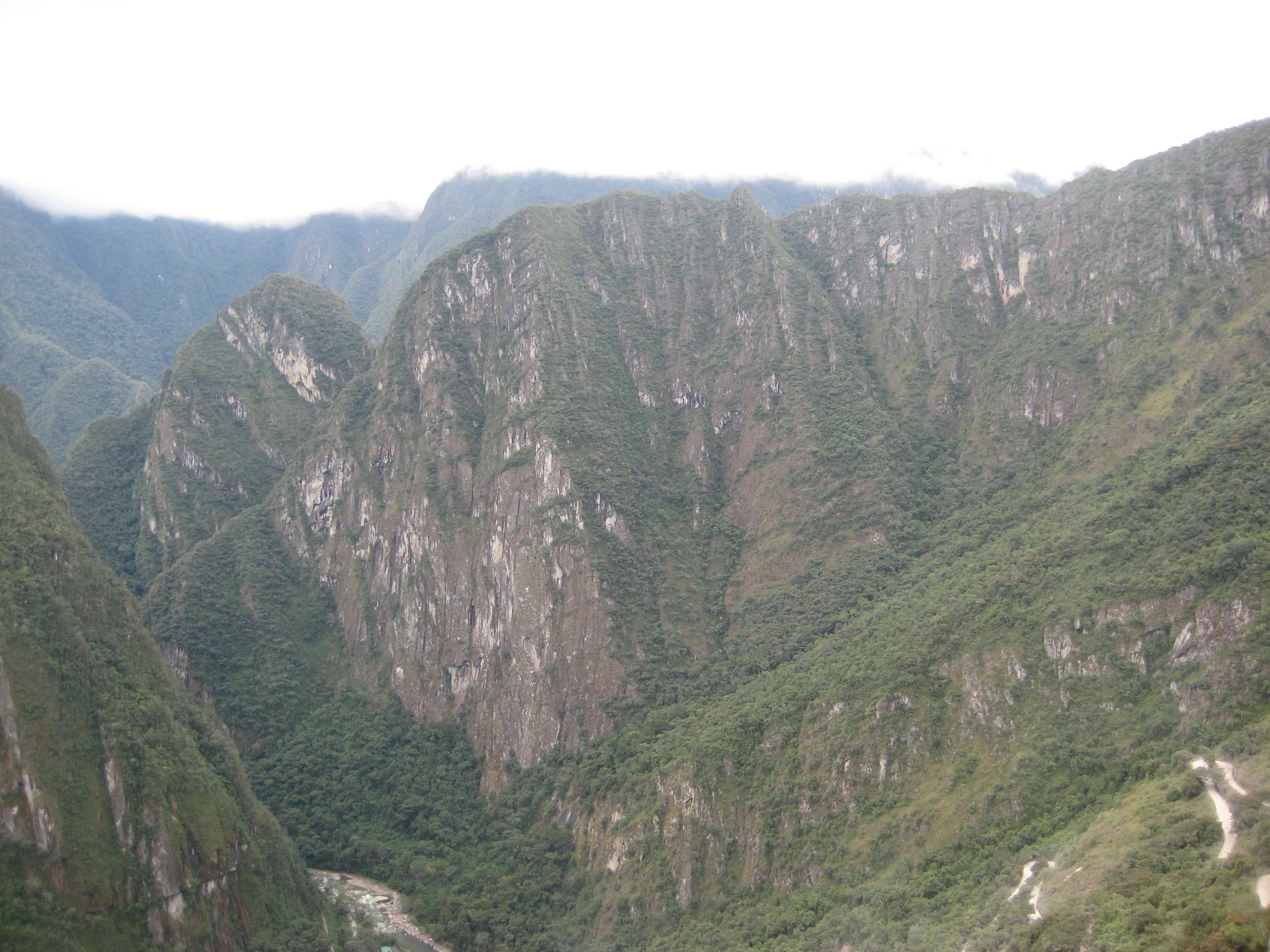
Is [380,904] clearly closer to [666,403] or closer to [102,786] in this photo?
[102,786]

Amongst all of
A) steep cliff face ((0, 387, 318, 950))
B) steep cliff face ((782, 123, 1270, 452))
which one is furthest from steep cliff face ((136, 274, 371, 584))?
steep cliff face ((782, 123, 1270, 452))

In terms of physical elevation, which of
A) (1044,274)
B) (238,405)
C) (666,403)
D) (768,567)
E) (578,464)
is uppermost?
(1044,274)

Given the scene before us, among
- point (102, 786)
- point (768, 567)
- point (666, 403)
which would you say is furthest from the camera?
point (666, 403)

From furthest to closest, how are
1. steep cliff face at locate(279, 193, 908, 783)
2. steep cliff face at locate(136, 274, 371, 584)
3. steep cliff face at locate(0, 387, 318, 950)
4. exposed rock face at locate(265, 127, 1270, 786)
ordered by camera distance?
steep cliff face at locate(136, 274, 371, 584), steep cliff face at locate(279, 193, 908, 783), exposed rock face at locate(265, 127, 1270, 786), steep cliff face at locate(0, 387, 318, 950)

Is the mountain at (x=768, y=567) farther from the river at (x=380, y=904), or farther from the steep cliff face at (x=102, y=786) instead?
the steep cliff face at (x=102, y=786)

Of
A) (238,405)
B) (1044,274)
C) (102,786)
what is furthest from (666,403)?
(102,786)

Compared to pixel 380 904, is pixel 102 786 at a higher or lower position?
higher

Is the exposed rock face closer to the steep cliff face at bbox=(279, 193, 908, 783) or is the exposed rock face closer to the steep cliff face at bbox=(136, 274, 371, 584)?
the steep cliff face at bbox=(279, 193, 908, 783)
